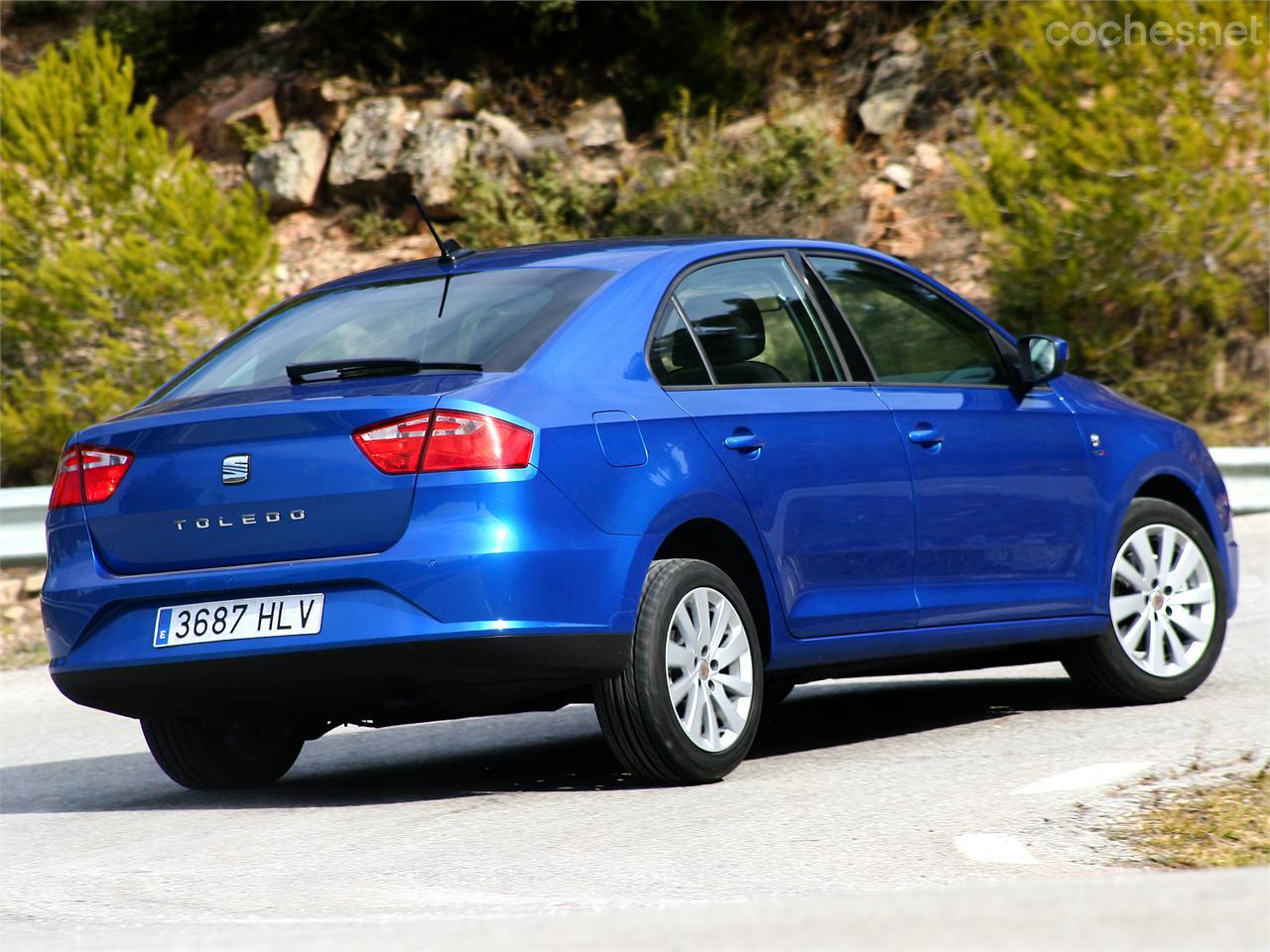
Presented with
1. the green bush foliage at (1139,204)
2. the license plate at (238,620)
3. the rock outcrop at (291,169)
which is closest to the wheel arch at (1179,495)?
the license plate at (238,620)

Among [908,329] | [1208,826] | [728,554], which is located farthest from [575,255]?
[1208,826]

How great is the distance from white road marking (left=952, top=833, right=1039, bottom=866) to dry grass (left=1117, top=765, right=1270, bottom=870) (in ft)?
0.88

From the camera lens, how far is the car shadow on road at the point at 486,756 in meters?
6.26

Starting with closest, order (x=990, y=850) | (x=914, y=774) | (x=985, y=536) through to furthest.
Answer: (x=990, y=850)
(x=914, y=774)
(x=985, y=536)

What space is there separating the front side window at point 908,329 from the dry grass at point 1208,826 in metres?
2.00

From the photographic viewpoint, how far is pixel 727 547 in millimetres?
6070

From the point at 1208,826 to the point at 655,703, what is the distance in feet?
5.18

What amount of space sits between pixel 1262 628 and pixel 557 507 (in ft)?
17.1

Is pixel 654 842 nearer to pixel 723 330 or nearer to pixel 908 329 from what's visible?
pixel 723 330

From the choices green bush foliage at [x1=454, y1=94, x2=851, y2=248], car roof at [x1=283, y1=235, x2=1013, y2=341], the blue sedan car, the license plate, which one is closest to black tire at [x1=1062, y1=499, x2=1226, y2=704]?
the blue sedan car

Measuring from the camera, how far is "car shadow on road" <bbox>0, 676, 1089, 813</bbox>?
6.26 metres

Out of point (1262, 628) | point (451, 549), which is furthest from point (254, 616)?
point (1262, 628)

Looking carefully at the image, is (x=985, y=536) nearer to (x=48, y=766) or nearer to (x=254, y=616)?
(x=254, y=616)

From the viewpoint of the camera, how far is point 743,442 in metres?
6.00
